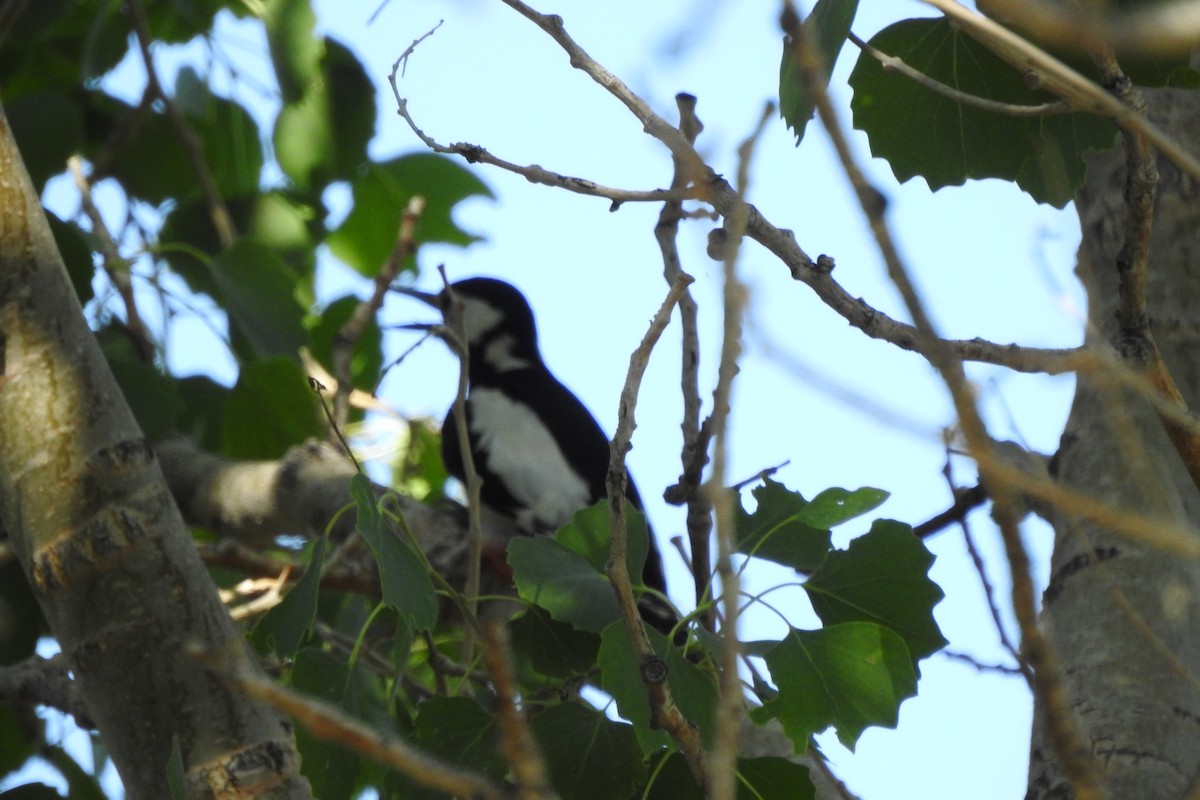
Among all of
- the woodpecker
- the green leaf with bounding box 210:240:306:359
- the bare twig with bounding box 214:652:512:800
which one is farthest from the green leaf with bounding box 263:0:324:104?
the bare twig with bounding box 214:652:512:800

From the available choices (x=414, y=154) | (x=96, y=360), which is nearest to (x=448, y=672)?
(x=96, y=360)

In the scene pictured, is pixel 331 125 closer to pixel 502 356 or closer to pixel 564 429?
pixel 564 429

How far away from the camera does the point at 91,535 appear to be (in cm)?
Result: 165

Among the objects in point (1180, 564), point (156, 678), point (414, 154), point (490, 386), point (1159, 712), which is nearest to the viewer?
point (156, 678)

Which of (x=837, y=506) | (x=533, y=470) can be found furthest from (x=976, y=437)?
(x=533, y=470)

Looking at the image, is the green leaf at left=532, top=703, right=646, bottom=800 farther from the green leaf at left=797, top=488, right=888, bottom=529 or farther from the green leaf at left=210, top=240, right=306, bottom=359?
the green leaf at left=210, top=240, right=306, bottom=359

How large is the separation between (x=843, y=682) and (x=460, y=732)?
0.45 metres

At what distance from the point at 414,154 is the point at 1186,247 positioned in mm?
2116

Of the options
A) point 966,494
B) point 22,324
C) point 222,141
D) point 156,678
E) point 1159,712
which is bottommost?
point 156,678

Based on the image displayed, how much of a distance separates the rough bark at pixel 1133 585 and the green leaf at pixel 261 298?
60.4 inches

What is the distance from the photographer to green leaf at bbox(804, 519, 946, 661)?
5.19ft

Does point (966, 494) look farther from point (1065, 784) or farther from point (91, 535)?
point (91, 535)

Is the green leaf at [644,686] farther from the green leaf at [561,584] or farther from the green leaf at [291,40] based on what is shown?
the green leaf at [291,40]

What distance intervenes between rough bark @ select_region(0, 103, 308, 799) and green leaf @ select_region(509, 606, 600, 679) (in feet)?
1.06
